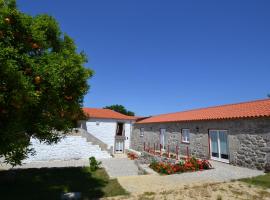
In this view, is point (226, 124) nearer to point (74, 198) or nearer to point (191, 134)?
point (191, 134)

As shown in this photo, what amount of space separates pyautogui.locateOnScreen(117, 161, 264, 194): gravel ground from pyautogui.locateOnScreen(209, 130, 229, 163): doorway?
2.63 meters

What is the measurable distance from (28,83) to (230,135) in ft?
40.9

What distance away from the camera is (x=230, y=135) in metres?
13.5

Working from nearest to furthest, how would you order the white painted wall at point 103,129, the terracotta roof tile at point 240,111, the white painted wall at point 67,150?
the terracotta roof tile at point 240,111
the white painted wall at point 67,150
the white painted wall at point 103,129

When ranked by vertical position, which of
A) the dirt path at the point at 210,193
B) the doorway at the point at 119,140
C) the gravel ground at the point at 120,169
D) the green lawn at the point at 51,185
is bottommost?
the green lawn at the point at 51,185

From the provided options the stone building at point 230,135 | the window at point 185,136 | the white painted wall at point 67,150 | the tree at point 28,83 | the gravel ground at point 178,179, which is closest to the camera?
the tree at point 28,83

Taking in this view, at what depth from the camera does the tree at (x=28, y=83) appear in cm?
521

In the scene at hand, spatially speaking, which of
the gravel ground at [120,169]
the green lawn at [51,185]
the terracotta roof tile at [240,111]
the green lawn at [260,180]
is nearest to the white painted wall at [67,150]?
the gravel ground at [120,169]

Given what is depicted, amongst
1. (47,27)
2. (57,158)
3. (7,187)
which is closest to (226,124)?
(47,27)

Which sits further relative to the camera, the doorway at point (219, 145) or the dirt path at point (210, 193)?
the doorway at point (219, 145)

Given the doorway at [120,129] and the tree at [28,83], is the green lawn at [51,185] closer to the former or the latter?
the tree at [28,83]

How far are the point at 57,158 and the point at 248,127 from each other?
54.9ft

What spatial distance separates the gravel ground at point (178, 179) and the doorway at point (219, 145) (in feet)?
8.63

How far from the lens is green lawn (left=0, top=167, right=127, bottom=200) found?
329 inches
